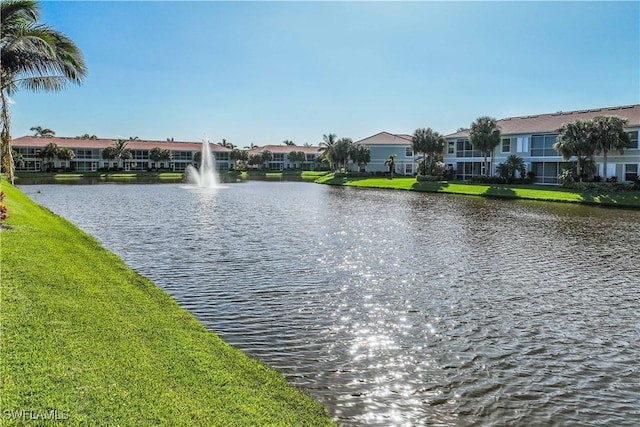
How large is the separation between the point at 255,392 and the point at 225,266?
31.4 ft

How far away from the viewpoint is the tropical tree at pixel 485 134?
58.0 metres

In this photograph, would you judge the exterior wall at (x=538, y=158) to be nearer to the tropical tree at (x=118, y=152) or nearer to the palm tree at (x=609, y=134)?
the palm tree at (x=609, y=134)

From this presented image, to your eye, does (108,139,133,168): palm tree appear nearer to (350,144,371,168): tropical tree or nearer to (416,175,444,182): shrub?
(350,144,371,168): tropical tree

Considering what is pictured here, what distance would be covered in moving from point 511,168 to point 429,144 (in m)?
12.6

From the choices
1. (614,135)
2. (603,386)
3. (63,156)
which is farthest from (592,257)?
(63,156)

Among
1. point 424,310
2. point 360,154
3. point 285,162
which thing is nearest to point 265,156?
point 285,162

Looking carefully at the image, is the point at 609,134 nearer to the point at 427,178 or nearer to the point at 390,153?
the point at 427,178

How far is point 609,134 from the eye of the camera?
45.1 meters

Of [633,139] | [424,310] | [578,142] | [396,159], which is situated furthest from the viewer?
[396,159]

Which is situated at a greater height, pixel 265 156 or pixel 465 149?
pixel 265 156

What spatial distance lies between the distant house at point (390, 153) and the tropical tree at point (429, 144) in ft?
69.7

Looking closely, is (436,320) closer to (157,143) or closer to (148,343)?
(148,343)

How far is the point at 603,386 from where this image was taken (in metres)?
8.30

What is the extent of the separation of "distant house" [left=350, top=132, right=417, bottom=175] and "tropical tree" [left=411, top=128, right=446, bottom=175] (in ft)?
69.7
